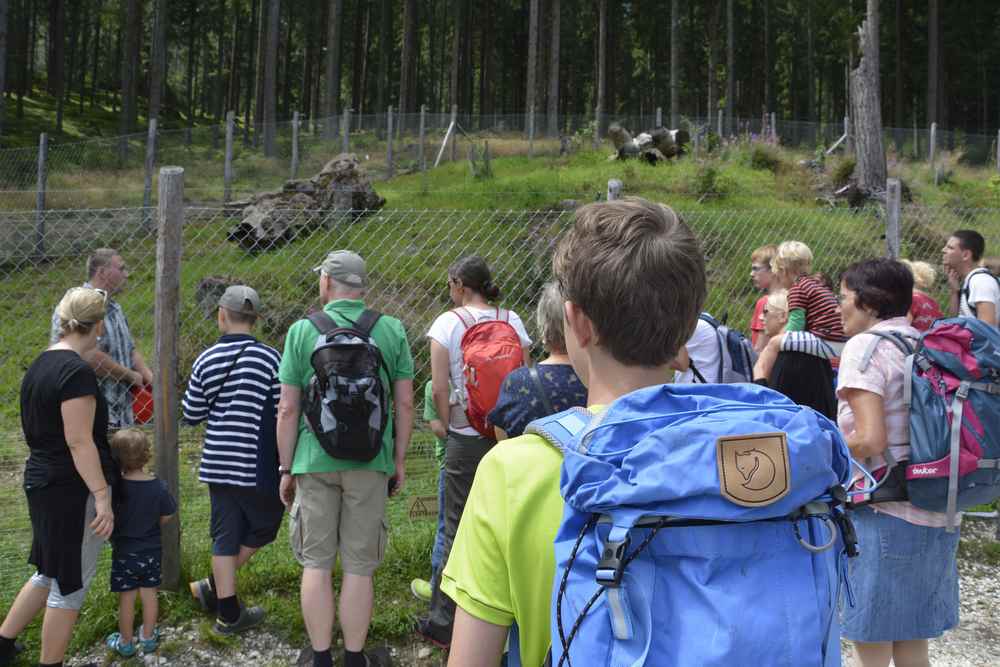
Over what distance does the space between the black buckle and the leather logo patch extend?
0.17 m

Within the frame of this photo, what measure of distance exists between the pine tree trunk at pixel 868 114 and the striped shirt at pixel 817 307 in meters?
8.81

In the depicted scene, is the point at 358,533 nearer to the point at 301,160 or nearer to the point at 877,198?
the point at 877,198

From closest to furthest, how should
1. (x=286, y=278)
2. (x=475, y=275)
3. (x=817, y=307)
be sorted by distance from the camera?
(x=475, y=275)
(x=817, y=307)
(x=286, y=278)

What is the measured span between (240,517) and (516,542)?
3.29 meters

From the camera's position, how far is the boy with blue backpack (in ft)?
4.08

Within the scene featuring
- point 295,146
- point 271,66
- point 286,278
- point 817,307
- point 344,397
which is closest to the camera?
point 344,397

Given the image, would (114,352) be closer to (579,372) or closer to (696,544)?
(579,372)

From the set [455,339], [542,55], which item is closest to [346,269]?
[455,339]

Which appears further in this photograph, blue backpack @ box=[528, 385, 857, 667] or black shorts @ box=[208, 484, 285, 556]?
black shorts @ box=[208, 484, 285, 556]

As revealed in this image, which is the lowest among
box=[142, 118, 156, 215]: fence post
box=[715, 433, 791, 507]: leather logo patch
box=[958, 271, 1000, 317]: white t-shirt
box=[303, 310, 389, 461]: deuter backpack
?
box=[303, 310, 389, 461]: deuter backpack

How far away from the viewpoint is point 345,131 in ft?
66.2

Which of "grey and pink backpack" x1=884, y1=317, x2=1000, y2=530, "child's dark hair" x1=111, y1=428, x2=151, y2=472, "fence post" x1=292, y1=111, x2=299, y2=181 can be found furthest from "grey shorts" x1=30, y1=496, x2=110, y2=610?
"fence post" x1=292, y1=111, x2=299, y2=181

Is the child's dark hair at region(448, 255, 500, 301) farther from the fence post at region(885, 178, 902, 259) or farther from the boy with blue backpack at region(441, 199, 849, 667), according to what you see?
the fence post at region(885, 178, 902, 259)

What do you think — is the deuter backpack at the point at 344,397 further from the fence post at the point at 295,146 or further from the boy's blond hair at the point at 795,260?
the fence post at the point at 295,146
